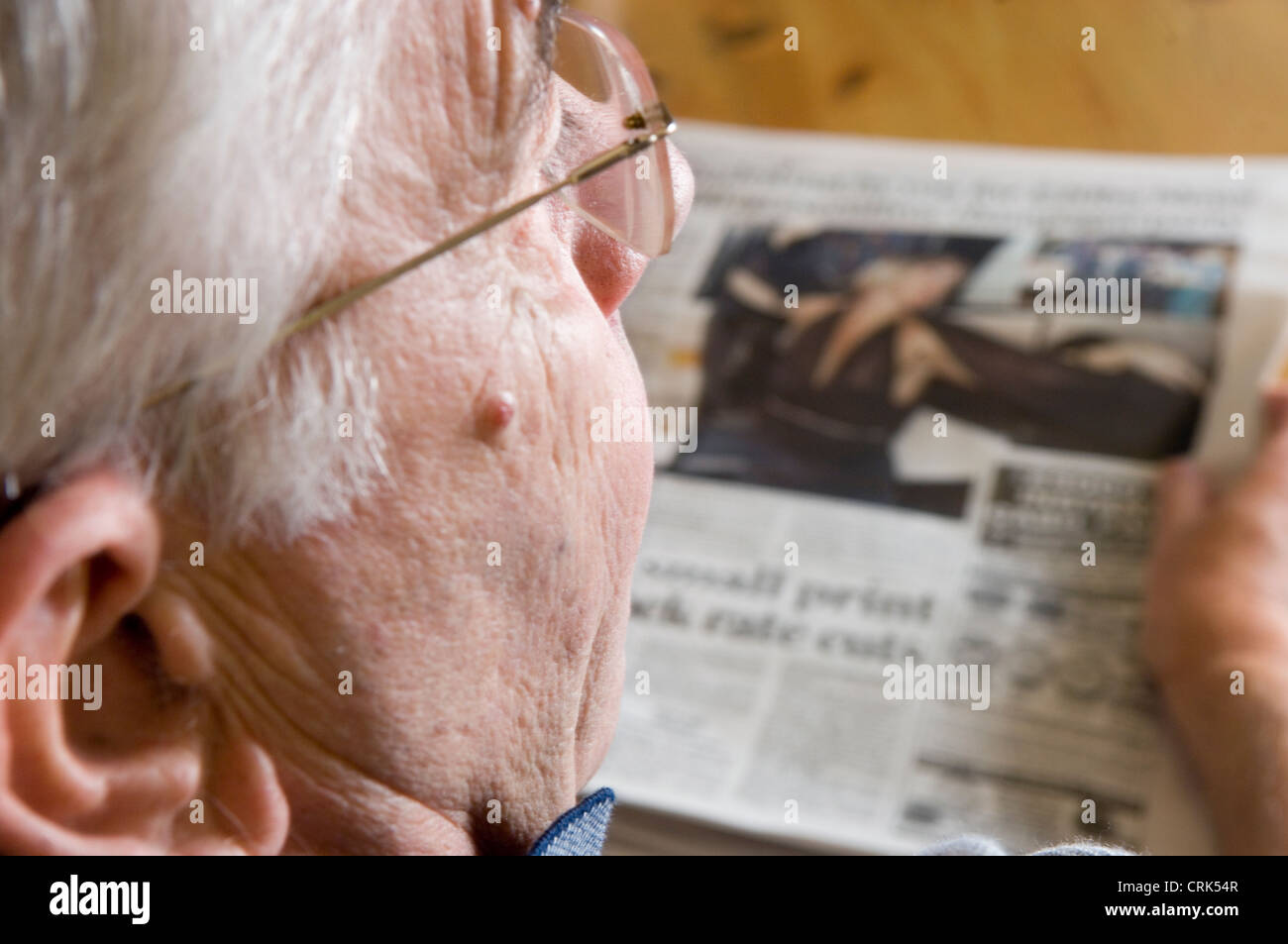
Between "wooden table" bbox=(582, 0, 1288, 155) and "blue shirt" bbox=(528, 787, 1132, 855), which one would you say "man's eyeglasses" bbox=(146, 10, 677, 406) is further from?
"wooden table" bbox=(582, 0, 1288, 155)

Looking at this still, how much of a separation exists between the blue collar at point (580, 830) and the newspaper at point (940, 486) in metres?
0.23

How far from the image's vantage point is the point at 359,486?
312mm

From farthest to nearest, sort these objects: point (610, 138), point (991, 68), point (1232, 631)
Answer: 1. point (991, 68)
2. point (1232, 631)
3. point (610, 138)

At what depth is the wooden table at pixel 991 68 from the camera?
0.83m

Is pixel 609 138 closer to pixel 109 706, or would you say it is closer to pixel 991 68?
pixel 109 706

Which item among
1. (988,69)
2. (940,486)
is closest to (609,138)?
(940,486)

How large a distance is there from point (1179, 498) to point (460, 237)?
476mm

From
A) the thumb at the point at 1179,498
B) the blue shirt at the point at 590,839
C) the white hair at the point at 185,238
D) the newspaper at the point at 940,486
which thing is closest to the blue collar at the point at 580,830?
the blue shirt at the point at 590,839

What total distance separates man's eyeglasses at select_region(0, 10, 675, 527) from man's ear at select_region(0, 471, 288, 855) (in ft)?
0.51

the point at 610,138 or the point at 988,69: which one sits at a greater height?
the point at 988,69

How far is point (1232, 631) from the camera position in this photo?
2.04ft

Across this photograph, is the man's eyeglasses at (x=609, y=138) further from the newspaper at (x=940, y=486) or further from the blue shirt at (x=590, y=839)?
the newspaper at (x=940, y=486)
